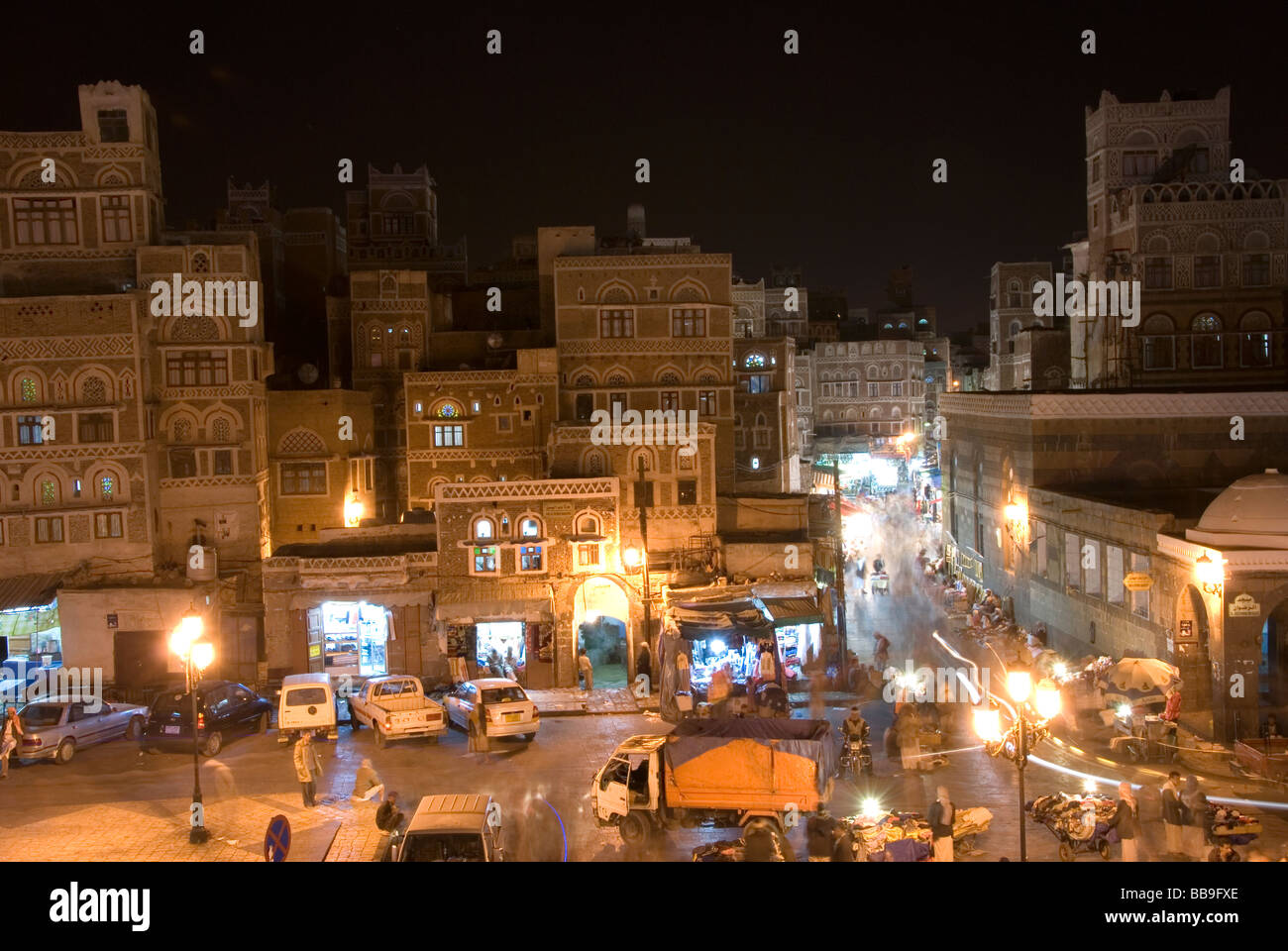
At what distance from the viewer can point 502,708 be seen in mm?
22766

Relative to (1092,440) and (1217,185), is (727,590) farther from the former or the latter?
(1217,185)

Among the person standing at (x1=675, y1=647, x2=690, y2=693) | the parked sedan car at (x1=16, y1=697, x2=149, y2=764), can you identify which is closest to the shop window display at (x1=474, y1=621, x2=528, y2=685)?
the person standing at (x1=675, y1=647, x2=690, y2=693)

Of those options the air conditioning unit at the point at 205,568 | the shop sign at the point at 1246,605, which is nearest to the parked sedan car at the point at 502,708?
the shop sign at the point at 1246,605

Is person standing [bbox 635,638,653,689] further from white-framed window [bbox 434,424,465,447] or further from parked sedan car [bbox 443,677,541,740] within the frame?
white-framed window [bbox 434,424,465,447]

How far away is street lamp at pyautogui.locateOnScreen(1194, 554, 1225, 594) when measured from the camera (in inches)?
883

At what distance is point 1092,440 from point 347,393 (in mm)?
24791

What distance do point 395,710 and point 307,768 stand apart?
4330 mm

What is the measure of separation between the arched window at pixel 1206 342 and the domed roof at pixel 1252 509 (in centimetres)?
2419

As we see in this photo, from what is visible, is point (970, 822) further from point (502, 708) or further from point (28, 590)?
point (28, 590)

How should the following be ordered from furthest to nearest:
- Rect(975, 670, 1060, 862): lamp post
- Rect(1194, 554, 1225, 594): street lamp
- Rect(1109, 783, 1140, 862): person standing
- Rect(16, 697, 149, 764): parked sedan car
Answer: Rect(16, 697, 149, 764): parked sedan car, Rect(1194, 554, 1225, 594): street lamp, Rect(975, 670, 1060, 862): lamp post, Rect(1109, 783, 1140, 862): person standing

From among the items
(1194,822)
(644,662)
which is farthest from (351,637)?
(1194,822)

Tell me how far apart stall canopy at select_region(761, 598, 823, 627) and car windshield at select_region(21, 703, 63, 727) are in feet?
52.2

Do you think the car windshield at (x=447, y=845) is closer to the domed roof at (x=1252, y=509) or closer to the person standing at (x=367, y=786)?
the person standing at (x=367, y=786)

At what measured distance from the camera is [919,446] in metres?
84.2
